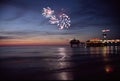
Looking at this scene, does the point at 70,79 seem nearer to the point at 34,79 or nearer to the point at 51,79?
the point at 51,79

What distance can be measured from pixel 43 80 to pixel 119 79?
353 inches

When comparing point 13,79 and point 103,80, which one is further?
point 13,79

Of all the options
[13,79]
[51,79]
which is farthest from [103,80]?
[13,79]

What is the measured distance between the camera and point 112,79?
26.8 m

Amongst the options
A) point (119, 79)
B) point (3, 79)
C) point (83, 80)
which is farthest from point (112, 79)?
point (3, 79)

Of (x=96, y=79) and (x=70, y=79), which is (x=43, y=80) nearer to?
(x=70, y=79)

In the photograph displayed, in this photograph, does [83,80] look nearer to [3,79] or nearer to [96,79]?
[96,79]

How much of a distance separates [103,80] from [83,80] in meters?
2.33

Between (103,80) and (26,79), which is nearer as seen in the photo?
(103,80)

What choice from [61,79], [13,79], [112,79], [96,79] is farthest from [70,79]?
[13,79]

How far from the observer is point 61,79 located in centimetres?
2750

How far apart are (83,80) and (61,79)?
2.65 m

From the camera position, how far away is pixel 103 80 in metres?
26.4

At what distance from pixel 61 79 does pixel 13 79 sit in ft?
19.7
